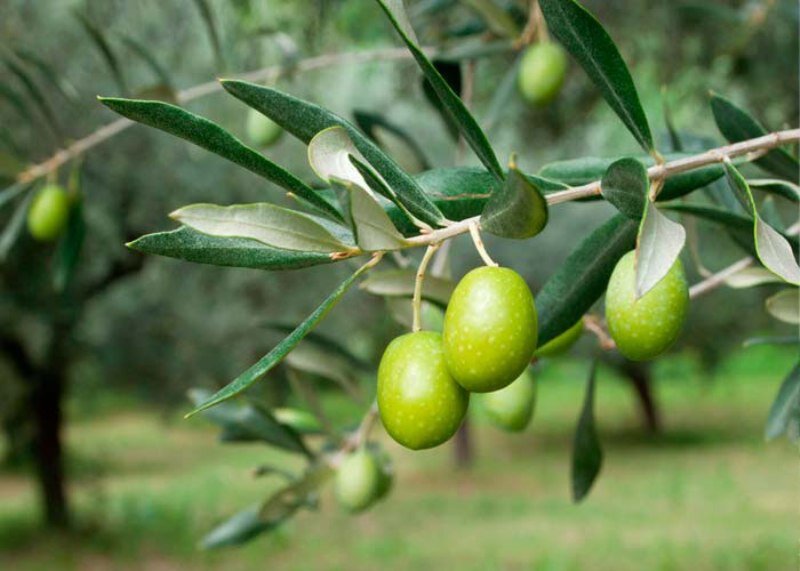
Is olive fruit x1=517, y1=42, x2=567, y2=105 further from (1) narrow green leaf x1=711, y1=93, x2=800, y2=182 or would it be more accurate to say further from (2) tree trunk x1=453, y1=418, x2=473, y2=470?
(2) tree trunk x1=453, y1=418, x2=473, y2=470

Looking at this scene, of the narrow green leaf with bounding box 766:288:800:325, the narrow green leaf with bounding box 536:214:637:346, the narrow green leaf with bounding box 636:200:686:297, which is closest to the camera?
the narrow green leaf with bounding box 636:200:686:297

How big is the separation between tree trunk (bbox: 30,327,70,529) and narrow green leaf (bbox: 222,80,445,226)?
8632 mm

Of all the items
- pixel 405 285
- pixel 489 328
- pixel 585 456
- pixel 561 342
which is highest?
pixel 489 328

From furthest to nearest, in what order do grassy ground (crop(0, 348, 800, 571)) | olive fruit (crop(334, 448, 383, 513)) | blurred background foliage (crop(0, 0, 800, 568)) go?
grassy ground (crop(0, 348, 800, 571)) → blurred background foliage (crop(0, 0, 800, 568)) → olive fruit (crop(334, 448, 383, 513))

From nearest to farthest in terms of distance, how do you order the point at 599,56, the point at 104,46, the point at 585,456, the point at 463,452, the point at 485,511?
1. the point at 599,56
2. the point at 585,456
3. the point at 104,46
4. the point at 485,511
5. the point at 463,452

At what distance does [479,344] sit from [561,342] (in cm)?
37

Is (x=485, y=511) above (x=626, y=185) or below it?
below

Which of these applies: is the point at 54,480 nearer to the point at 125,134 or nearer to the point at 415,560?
the point at 415,560

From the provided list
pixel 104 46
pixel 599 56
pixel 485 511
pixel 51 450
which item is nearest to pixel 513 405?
pixel 599 56

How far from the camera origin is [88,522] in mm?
9297

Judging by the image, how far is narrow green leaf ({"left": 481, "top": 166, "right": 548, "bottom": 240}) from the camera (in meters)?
0.54

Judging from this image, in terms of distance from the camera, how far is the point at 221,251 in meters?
0.62

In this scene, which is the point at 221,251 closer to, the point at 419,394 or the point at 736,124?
the point at 419,394

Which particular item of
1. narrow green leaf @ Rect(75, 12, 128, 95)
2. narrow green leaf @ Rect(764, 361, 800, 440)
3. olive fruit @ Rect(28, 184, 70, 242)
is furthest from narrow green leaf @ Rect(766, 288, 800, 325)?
olive fruit @ Rect(28, 184, 70, 242)
